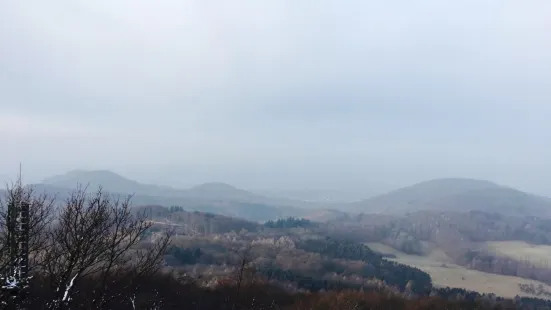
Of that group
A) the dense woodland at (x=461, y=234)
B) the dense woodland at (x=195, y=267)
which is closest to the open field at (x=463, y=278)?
the dense woodland at (x=461, y=234)

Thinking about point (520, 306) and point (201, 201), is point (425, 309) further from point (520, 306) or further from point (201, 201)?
point (201, 201)

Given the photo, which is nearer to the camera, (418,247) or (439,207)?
(418,247)

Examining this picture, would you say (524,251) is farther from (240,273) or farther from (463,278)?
(240,273)

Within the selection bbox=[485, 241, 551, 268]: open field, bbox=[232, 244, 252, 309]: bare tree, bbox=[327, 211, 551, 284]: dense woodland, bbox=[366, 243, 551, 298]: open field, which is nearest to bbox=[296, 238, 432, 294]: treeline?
bbox=[366, 243, 551, 298]: open field

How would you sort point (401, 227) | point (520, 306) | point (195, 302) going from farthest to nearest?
1. point (401, 227)
2. point (520, 306)
3. point (195, 302)

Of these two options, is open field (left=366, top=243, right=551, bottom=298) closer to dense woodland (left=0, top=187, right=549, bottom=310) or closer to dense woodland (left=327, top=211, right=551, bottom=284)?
dense woodland (left=327, top=211, right=551, bottom=284)

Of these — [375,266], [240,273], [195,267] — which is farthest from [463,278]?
[240,273]

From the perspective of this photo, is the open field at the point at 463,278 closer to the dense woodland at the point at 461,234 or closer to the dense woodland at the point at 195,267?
the dense woodland at the point at 461,234

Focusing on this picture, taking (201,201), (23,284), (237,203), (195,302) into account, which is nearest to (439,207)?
(237,203)
